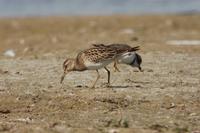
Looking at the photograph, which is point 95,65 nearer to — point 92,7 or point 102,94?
point 102,94

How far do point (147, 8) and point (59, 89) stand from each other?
29.3 m

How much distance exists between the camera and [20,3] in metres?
45.5

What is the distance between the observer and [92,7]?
43.5 m

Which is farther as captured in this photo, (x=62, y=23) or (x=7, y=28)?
(x=62, y=23)

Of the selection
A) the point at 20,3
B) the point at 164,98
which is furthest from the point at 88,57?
the point at 20,3

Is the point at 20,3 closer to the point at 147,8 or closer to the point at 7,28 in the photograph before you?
the point at 147,8

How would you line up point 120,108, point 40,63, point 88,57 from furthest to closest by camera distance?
point 40,63 < point 88,57 < point 120,108

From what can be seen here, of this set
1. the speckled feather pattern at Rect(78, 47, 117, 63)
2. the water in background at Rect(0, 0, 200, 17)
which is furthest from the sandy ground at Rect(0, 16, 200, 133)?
the water in background at Rect(0, 0, 200, 17)

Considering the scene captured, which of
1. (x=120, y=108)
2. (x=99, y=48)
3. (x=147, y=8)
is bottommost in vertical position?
Result: (x=120, y=108)

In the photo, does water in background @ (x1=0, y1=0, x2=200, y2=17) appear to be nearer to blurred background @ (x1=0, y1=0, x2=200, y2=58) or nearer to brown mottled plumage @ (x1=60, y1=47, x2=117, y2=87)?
blurred background @ (x1=0, y1=0, x2=200, y2=58)

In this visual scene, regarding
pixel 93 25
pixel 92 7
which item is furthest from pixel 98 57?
pixel 92 7

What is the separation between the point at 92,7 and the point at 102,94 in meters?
31.1

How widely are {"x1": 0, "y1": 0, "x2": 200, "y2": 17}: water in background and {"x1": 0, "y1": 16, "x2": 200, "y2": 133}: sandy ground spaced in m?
19.3

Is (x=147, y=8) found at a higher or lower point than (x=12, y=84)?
higher
